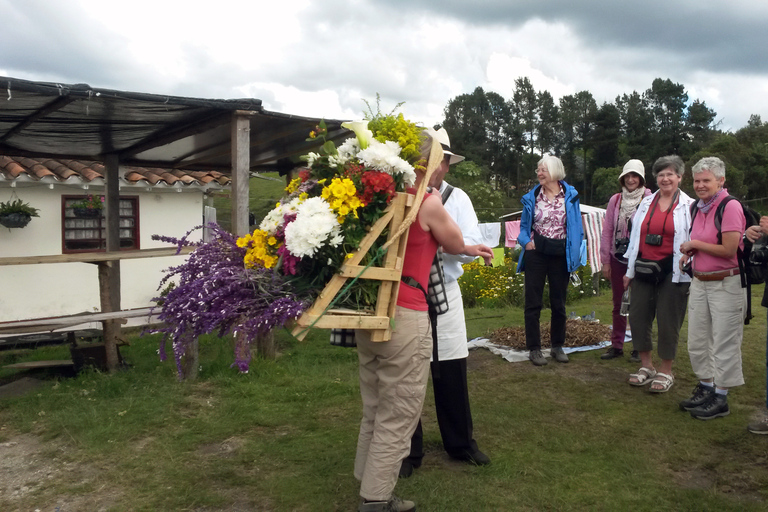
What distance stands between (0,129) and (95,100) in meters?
1.87

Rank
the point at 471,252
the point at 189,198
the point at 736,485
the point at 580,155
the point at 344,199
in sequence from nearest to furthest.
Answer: the point at 344,199 → the point at 471,252 → the point at 736,485 → the point at 189,198 → the point at 580,155

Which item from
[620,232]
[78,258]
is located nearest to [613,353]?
[620,232]

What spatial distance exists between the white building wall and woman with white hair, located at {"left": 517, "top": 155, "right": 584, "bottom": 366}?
6.78 m

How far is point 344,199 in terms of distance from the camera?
2.68 m

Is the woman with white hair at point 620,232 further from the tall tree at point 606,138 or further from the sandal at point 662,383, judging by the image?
the tall tree at point 606,138

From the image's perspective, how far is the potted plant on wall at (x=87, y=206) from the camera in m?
11.3

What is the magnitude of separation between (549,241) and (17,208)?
349 inches

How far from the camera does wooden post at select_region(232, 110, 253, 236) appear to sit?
5477 millimetres

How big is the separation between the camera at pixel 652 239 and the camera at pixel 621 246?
2.49 feet

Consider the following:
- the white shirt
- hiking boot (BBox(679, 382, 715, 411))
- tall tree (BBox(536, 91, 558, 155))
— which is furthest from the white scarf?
tall tree (BBox(536, 91, 558, 155))

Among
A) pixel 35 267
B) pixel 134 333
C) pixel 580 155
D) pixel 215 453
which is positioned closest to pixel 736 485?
pixel 215 453

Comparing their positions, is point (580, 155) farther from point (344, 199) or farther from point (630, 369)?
point (344, 199)

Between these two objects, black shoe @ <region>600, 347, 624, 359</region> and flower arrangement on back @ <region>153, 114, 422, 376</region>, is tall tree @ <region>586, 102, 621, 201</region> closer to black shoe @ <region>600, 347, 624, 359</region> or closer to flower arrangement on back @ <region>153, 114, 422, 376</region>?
black shoe @ <region>600, 347, 624, 359</region>

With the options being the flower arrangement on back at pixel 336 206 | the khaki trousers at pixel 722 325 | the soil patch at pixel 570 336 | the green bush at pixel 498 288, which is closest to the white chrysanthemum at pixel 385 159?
the flower arrangement on back at pixel 336 206
